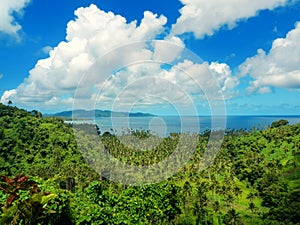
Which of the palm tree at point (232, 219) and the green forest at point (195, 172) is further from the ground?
the green forest at point (195, 172)

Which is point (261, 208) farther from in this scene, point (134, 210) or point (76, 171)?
point (134, 210)

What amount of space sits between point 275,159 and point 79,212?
2780 inches

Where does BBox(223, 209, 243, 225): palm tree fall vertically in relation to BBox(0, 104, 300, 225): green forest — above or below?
below

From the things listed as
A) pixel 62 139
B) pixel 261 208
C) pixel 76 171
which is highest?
pixel 62 139

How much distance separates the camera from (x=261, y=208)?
176 feet

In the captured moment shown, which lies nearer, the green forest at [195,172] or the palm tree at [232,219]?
the green forest at [195,172]

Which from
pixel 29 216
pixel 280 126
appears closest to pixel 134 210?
pixel 29 216

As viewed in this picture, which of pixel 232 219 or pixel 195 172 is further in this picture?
pixel 195 172

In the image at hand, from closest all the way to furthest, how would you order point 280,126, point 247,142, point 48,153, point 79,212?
1. point 79,212
2. point 48,153
3. point 247,142
4. point 280,126

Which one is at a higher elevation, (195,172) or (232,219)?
(195,172)

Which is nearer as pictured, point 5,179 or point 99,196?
point 5,179

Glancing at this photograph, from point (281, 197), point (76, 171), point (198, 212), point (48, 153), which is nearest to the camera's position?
point (198, 212)

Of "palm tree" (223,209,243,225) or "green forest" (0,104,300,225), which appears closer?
"green forest" (0,104,300,225)

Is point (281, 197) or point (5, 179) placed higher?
point (5, 179)
